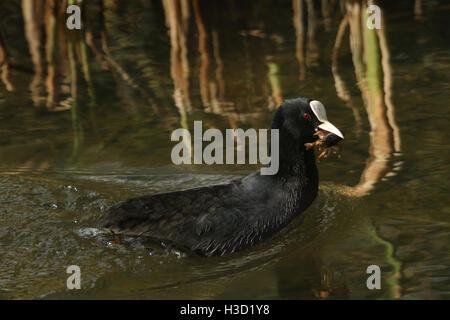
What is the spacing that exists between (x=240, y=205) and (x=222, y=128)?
1829mm

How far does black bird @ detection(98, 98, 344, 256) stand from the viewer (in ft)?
15.0

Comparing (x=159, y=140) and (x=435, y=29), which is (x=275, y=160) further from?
(x=435, y=29)

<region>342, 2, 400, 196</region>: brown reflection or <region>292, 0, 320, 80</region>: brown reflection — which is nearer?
<region>342, 2, 400, 196</region>: brown reflection

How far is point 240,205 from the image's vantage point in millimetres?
4660

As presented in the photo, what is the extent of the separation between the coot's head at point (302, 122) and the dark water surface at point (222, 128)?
56cm

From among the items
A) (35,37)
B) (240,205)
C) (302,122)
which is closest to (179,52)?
(35,37)

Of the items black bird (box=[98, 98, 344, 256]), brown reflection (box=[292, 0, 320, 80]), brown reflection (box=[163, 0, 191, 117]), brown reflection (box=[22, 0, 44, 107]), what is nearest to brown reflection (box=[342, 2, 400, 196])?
brown reflection (box=[292, 0, 320, 80])

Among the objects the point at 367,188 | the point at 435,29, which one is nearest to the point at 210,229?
the point at 367,188

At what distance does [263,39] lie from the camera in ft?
28.6

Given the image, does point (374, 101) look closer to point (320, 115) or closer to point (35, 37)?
point (320, 115)

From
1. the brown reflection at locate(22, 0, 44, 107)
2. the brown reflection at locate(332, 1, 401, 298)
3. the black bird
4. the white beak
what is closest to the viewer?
the black bird

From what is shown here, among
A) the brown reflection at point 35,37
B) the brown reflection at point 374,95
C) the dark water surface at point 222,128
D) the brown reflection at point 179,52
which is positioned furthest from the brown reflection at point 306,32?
the brown reflection at point 35,37

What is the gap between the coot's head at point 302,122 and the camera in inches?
187

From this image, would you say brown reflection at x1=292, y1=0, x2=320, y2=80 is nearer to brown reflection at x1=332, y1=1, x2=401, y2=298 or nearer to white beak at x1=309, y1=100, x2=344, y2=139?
brown reflection at x1=332, y1=1, x2=401, y2=298
